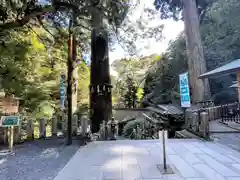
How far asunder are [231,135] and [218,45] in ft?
33.5

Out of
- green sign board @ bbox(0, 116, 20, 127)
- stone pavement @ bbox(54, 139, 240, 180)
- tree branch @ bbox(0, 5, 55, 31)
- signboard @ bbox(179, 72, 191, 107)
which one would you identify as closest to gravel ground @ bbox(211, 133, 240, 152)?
stone pavement @ bbox(54, 139, 240, 180)

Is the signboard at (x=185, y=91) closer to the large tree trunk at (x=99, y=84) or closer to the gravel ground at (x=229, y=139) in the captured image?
the gravel ground at (x=229, y=139)

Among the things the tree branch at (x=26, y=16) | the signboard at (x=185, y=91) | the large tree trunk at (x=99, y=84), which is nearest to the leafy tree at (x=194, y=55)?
the large tree trunk at (x=99, y=84)

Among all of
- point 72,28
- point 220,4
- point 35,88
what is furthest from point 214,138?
point 220,4

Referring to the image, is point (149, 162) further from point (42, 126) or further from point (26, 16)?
point (26, 16)

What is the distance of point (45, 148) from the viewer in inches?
262

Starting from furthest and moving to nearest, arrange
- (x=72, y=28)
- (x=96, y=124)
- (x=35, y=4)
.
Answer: (x=96, y=124) < (x=72, y=28) < (x=35, y=4)

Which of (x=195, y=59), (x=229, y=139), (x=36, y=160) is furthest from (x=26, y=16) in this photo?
(x=195, y=59)

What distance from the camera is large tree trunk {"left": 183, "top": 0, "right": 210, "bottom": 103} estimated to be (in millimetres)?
14508

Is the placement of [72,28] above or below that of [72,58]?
above

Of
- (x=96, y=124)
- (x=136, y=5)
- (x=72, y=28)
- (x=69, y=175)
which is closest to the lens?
(x=69, y=175)

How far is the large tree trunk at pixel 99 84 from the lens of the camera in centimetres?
995

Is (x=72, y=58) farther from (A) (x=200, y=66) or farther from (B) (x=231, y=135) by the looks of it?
(A) (x=200, y=66)

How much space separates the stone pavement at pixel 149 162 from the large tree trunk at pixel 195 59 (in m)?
8.15
